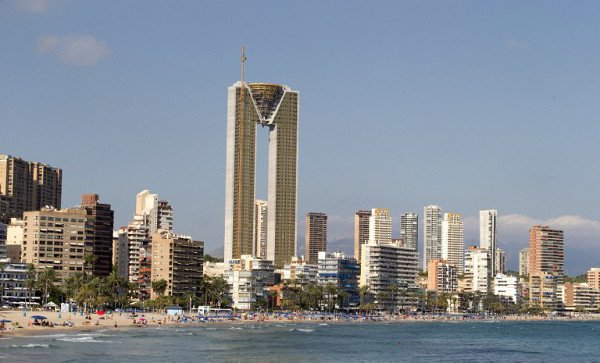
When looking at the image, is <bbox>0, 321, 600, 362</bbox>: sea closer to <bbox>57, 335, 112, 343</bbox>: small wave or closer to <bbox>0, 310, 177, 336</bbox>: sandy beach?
<bbox>57, 335, 112, 343</bbox>: small wave

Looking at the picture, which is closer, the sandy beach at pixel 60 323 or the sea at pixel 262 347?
the sea at pixel 262 347

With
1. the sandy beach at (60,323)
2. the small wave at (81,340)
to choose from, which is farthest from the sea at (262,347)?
the sandy beach at (60,323)

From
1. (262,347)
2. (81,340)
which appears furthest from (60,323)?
(262,347)

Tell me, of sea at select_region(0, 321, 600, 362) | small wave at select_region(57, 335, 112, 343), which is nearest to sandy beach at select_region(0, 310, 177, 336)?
sea at select_region(0, 321, 600, 362)

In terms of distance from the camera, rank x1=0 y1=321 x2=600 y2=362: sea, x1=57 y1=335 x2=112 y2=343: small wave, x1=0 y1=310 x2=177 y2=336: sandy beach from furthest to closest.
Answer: x1=0 y1=310 x2=177 y2=336: sandy beach < x1=57 y1=335 x2=112 y2=343: small wave < x1=0 y1=321 x2=600 y2=362: sea

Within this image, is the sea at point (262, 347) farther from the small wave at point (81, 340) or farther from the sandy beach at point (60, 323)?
the sandy beach at point (60, 323)

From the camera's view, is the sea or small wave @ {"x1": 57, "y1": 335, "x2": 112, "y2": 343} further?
small wave @ {"x1": 57, "y1": 335, "x2": 112, "y2": 343}

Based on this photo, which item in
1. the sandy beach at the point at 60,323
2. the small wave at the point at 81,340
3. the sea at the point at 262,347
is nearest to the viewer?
the sea at the point at 262,347

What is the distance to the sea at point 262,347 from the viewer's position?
122500mm

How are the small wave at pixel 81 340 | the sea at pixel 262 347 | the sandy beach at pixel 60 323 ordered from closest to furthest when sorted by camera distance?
the sea at pixel 262 347, the small wave at pixel 81 340, the sandy beach at pixel 60 323

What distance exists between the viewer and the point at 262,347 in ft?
475

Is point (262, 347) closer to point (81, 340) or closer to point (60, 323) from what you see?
point (81, 340)

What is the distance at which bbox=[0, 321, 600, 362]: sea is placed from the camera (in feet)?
402

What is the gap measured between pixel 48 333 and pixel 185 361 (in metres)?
48.8
